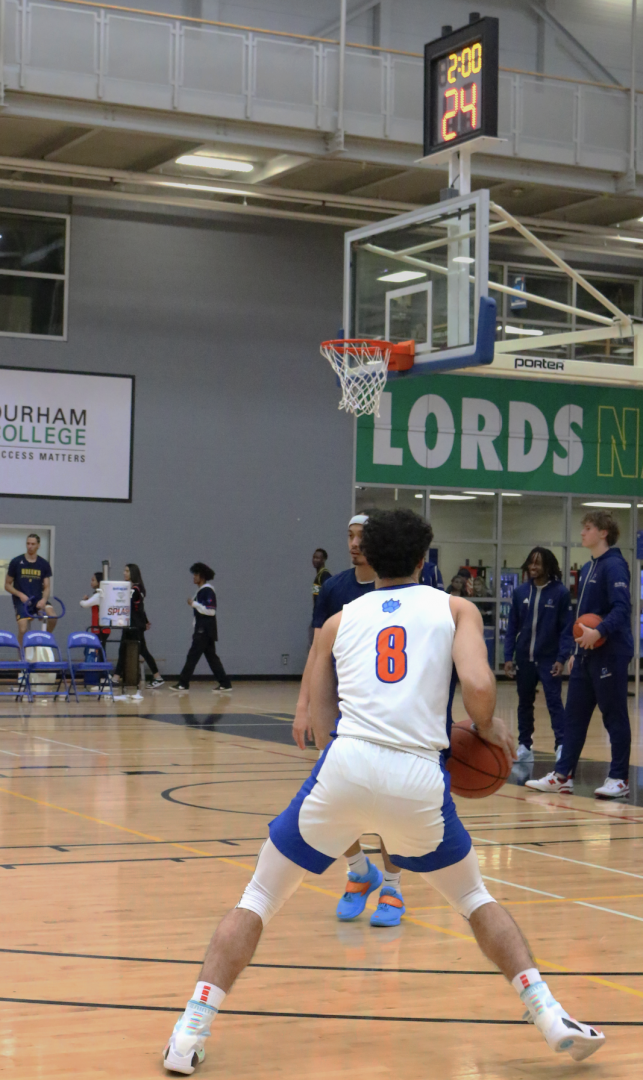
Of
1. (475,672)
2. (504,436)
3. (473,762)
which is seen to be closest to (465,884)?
(473,762)

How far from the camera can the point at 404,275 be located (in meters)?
13.4

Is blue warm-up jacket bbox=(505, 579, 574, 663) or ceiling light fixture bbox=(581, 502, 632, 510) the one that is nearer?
blue warm-up jacket bbox=(505, 579, 574, 663)

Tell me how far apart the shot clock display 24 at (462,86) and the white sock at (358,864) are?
797 cm

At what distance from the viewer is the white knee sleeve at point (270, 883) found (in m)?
3.65

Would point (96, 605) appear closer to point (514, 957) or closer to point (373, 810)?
point (373, 810)

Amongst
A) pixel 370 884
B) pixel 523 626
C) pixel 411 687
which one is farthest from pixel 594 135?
pixel 411 687

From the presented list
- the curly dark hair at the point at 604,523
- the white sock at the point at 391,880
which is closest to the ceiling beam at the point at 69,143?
the curly dark hair at the point at 604,523

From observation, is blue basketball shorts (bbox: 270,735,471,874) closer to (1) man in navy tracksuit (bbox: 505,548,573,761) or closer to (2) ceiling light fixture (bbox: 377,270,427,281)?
(1) man in navy tracksuit (bbox: 505,548,573,761)

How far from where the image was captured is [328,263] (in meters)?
21.6

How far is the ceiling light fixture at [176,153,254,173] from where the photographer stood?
18.6m

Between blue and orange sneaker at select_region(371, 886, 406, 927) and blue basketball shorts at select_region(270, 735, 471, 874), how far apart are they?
1.80 m

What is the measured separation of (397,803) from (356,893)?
7.10 feet

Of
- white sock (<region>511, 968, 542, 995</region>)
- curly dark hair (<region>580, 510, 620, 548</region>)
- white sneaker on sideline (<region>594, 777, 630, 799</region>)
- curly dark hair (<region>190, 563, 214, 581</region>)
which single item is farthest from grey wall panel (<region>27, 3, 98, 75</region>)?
white sock (<region>511, 968, 542, 995</region>)

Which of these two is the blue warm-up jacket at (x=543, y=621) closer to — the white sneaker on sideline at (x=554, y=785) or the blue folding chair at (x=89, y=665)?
the white sneaker on sideline at (x=554, y=785)
